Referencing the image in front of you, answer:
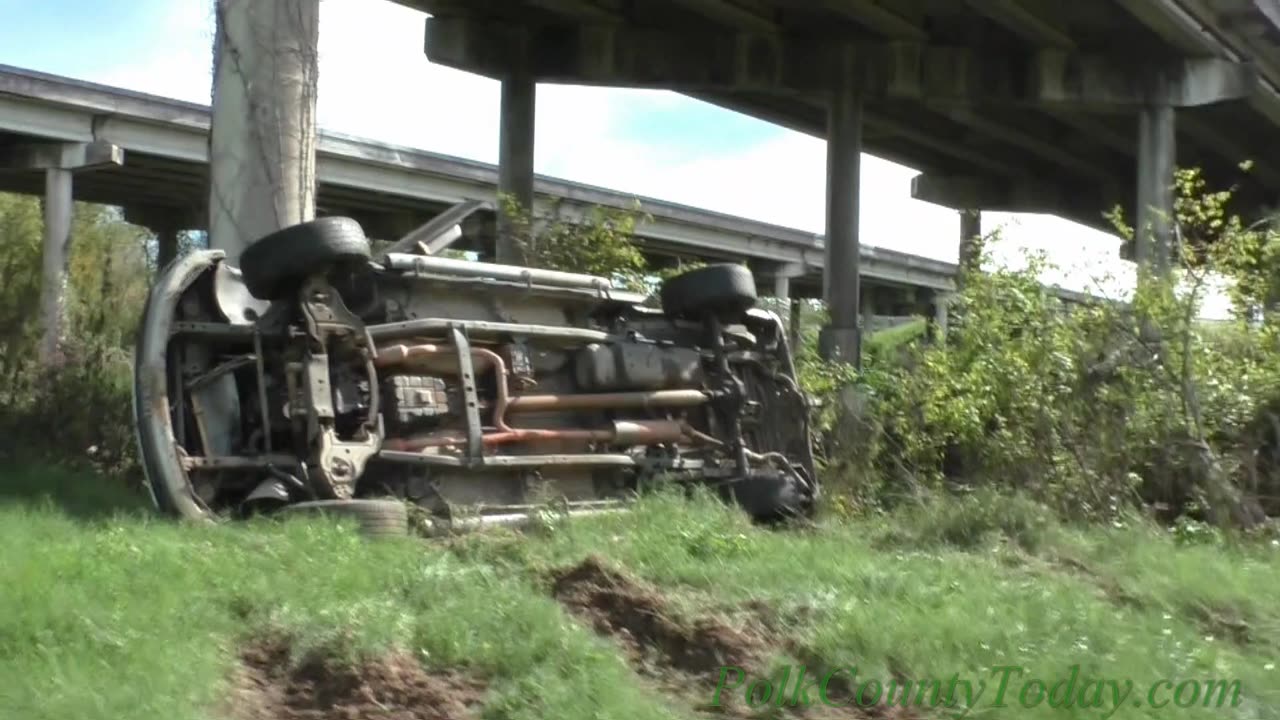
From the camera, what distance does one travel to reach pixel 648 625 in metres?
6.59

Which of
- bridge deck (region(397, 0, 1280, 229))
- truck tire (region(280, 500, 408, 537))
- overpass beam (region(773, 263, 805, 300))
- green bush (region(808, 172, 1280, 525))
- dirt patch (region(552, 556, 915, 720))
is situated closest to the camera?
dirt patch (region(552, 556, 915, 720))

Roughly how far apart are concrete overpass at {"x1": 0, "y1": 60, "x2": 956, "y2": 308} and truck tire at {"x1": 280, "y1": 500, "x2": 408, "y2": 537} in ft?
31.3

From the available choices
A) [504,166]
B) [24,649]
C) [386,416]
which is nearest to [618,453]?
[386,416]

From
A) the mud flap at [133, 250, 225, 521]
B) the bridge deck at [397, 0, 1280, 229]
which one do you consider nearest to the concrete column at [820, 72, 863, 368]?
the bridge deck at [397, 0, 1280, 229]

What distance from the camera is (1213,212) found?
12.6 meters

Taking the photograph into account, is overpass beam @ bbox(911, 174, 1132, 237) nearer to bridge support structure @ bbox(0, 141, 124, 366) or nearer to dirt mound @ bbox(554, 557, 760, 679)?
bridge support structure @ bbox(0, 141, 124, 366)

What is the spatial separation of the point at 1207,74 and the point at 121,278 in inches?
658

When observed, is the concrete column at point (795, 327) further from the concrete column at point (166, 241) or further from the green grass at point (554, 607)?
the concrete column at point (166, 241)

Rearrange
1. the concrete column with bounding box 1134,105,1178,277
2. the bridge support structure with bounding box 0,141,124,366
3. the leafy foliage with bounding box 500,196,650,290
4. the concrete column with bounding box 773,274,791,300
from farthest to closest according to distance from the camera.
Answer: the concrete column with bounding box 773,274,791,300
the bridge support structure with bounding box 0,141,124,366
the concrete column with bounding box 1134,105,1178,277
the leafy foliage with bounding box 500,196,650,290

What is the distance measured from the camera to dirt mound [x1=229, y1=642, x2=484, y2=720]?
5383mm

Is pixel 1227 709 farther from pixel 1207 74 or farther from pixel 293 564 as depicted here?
pixel 1207 74

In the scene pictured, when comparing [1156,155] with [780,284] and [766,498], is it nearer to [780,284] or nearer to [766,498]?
[766,498]

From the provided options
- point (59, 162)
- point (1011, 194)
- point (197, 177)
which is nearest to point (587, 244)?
point (59, 162)

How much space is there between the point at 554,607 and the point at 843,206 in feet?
77.2
